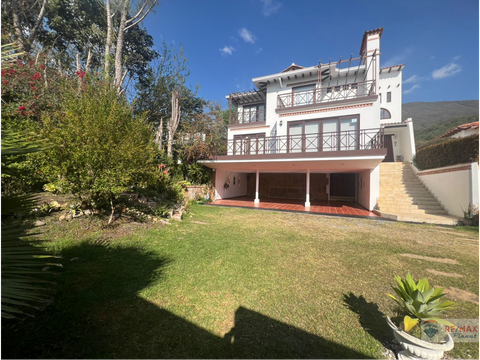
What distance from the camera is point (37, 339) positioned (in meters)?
1.73

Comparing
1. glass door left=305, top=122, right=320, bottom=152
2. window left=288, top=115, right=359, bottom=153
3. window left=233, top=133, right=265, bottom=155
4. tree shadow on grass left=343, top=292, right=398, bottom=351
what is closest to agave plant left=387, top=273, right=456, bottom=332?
tree shadow on grass left=343, top=292, right=398, bottom=351

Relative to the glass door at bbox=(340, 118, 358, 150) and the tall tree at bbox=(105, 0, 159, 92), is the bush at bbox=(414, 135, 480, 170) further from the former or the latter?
the tall tree at bbox=(105, 0, 159, 92)

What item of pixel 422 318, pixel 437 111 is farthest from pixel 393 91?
pixel 437 111

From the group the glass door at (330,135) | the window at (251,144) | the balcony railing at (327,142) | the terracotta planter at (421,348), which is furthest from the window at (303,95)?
the terracotta planter at (421,348)

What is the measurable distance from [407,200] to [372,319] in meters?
9.33

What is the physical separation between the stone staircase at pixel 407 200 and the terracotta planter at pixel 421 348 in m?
7.39

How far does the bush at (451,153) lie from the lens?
7.09m

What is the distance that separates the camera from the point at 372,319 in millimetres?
2150

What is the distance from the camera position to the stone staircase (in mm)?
7355

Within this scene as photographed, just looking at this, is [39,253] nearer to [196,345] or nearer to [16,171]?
[16,171]

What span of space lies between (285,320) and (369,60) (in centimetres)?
1344

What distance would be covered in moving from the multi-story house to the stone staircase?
83 centimetres

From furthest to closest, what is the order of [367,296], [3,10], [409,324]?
[3,10], [367,296], [409,324]

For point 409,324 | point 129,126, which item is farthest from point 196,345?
point 129,126
